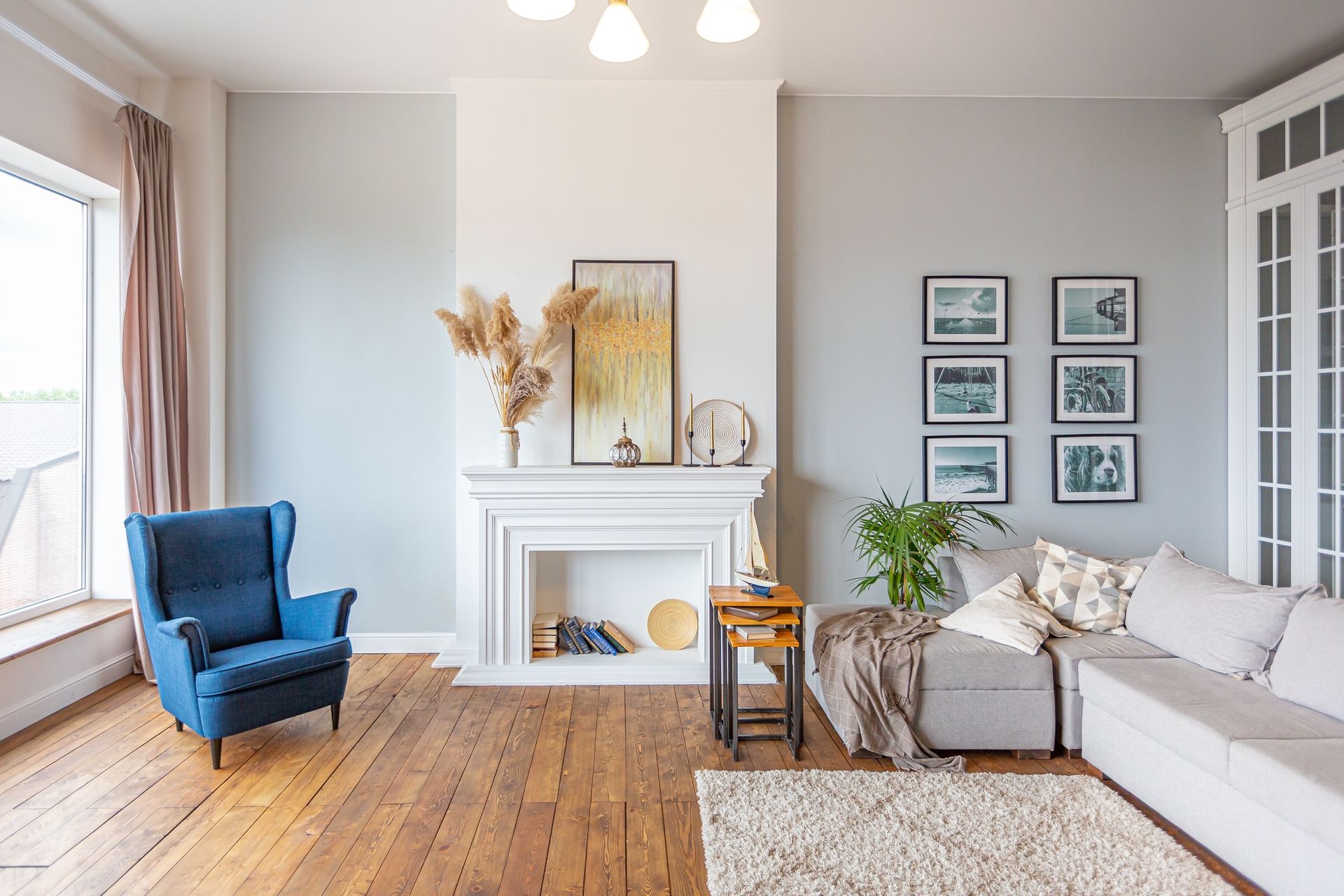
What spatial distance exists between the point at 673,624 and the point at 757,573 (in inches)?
37.0

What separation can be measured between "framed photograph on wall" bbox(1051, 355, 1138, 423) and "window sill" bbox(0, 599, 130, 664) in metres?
4.98

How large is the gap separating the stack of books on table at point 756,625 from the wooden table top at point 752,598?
21 millimetres

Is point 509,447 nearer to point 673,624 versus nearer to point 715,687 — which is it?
point 673,624

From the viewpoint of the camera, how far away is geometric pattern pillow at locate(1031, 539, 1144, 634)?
3.01 meters

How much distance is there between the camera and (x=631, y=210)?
12.6ft

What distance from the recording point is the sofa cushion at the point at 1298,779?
68.7 inches

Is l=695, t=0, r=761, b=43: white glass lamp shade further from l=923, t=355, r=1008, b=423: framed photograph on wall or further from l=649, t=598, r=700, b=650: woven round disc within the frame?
l=649, t=598, r=700, b=650: woven round disc

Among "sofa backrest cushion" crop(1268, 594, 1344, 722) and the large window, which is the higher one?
the large window

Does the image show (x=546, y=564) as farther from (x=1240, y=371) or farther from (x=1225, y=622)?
(x=1240, y=371)

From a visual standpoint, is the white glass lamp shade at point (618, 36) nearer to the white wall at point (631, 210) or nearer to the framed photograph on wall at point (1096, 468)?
the white wall at point (631, 210)

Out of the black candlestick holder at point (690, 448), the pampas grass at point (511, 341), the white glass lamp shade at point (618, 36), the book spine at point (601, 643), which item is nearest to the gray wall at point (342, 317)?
the pampas grass at point (511, 341)

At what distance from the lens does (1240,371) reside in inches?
157

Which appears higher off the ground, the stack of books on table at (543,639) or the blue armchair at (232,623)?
the blue armchair at (232,623)

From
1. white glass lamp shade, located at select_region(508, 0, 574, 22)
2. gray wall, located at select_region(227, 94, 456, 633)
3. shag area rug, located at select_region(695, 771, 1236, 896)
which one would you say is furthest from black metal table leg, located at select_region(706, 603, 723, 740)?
white glass lamp shade, located at select_region(508, 0, 574, 22)
